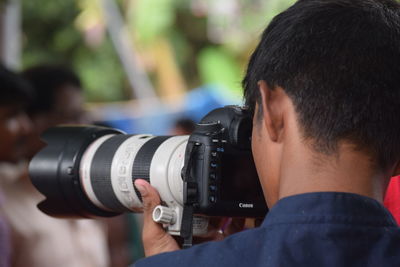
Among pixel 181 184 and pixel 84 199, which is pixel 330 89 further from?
pixel 84 199

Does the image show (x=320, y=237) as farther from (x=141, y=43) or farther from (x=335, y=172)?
(x=141, y=43)

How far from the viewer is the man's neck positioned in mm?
1006

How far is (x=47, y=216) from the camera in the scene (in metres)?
2.61

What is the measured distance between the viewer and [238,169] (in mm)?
1336

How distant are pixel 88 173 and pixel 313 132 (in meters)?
0.69

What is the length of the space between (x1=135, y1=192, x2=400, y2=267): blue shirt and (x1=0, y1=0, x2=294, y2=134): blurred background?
9.17 meters

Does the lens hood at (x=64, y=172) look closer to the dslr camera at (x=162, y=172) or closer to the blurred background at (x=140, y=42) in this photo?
the dslr camera at (x=162, y=172)

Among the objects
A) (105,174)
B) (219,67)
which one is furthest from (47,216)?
(219,67)

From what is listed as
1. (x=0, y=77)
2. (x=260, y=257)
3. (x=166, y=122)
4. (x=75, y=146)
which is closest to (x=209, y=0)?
(x=166, y=122)

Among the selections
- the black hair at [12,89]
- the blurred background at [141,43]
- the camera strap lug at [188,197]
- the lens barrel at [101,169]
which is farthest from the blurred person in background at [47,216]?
the blurred background at [141,43]

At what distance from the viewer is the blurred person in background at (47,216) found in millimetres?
2488

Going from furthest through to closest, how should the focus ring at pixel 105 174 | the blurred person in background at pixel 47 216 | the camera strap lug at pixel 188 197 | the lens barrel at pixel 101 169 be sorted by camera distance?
1. the blurred person in background at pixel 47 216
2. the focus ring at pixel 105 174
3. the lens barrel at pixel 101 169
4. the camera strap lug at pixel 188 197

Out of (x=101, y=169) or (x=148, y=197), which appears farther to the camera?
(x=101, y=169)

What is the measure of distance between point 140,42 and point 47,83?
27.1 ft
